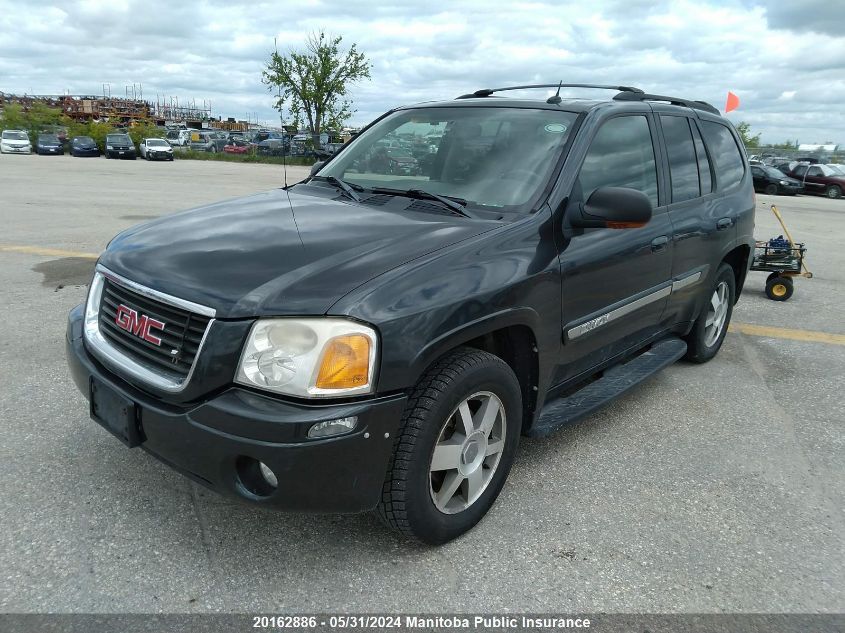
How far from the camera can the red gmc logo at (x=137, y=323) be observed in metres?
2.46

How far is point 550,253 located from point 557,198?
0.28 metres

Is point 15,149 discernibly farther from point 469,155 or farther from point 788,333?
point 469,155

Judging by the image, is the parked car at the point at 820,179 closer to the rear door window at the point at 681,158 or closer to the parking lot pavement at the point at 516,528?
the parking lot pavement at the point at 516,528

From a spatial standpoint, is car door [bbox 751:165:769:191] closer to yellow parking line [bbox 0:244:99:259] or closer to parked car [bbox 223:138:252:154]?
yellow parking line [bbox 0:244:99:259]

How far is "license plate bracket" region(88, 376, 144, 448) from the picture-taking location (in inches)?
95.9

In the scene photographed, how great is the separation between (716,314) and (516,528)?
2936mm

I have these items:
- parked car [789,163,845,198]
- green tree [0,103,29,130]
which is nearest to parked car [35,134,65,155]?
green tree [0,103,29,130]

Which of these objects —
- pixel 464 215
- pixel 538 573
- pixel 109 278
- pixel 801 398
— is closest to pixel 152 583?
pixel 109 278

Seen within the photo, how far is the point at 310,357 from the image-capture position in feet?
7.25

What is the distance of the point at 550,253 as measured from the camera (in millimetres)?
2973

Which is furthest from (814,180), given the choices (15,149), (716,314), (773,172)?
(15,149)

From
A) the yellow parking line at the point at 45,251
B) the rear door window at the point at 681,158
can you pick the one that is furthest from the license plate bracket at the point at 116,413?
the yellow parking line at the point at 45,251

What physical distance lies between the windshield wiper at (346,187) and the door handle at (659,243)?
1.59 m

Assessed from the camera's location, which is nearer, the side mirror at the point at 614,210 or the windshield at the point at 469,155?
the side mirror at the point at 614,210
